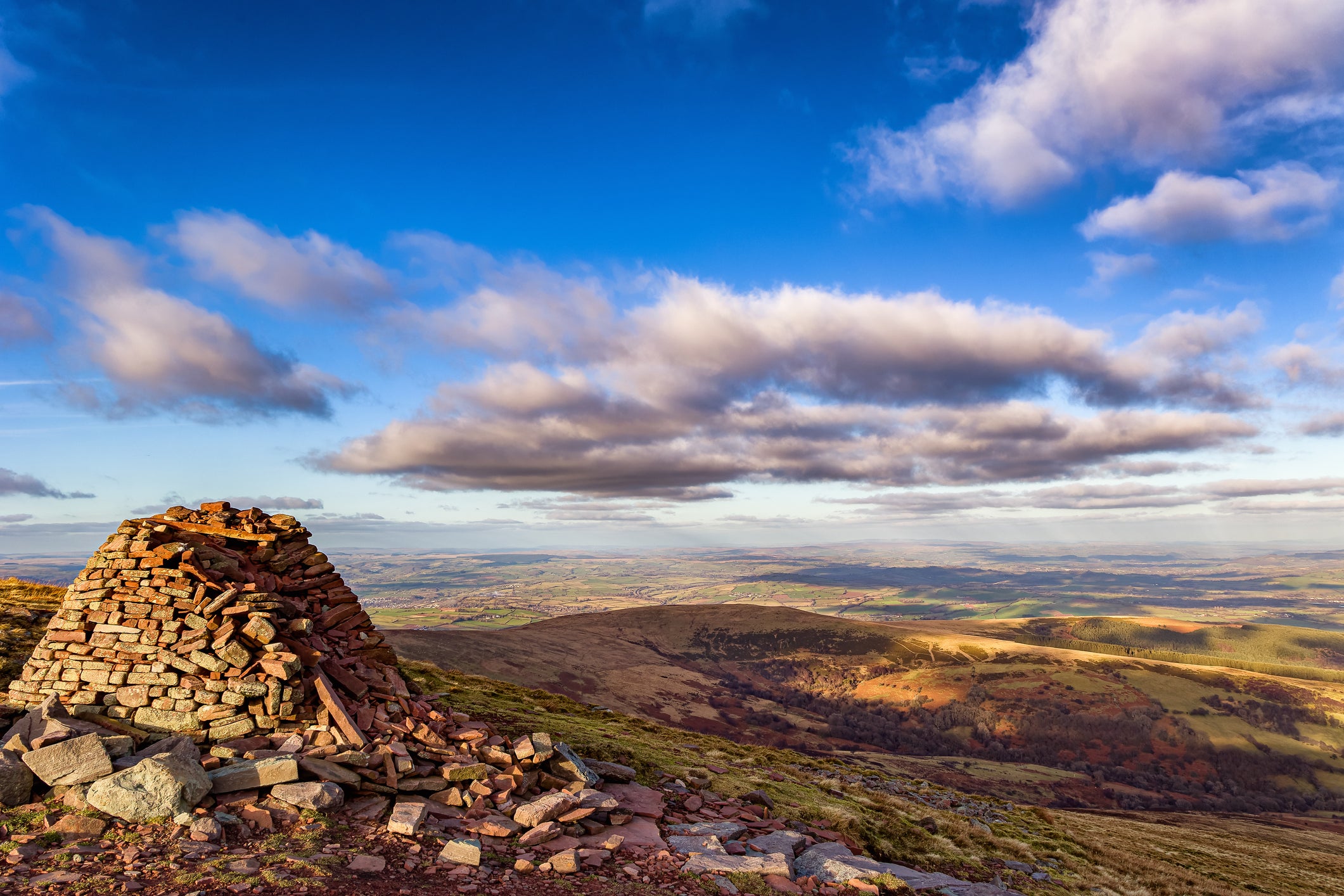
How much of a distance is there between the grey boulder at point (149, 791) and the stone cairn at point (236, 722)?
3 cm

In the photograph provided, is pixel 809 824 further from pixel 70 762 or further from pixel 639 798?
pixel 70 762

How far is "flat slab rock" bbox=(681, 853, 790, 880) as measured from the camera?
15664mm

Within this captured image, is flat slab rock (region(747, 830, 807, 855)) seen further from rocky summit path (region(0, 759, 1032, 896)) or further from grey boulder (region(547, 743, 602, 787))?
grey boulder (region(547, 743, 602, 787))

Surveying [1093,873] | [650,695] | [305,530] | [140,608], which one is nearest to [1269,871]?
[1093,873]

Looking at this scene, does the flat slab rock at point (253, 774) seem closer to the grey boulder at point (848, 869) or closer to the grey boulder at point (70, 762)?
the grey boulder at point (70, 762)

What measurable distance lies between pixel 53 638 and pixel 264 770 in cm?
1074

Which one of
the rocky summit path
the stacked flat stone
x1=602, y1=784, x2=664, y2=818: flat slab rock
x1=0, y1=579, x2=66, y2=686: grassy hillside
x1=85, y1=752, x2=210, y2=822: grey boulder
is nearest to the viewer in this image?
the rocky summit path

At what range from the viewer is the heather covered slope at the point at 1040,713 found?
13162 cm

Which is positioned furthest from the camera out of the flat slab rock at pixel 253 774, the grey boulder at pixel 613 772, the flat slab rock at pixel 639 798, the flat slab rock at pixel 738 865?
the grey boulder at pixel 613 772

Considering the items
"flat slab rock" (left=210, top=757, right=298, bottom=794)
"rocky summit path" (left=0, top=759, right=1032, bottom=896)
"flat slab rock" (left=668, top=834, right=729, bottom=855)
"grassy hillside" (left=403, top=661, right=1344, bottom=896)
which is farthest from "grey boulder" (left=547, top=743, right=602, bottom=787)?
"flat slab rock" (left=210, top=757, right=298, bottom=794)

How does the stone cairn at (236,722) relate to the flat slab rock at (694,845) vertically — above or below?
above

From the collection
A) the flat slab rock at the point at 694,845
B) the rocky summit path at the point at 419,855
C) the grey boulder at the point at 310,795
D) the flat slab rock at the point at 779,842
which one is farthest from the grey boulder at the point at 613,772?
the grey boulder at the point at 310,795

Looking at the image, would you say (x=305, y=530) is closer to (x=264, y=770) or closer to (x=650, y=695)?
(x=264, y=770)

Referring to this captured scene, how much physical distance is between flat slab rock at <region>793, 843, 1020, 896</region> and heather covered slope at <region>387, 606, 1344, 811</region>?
4648 inches
